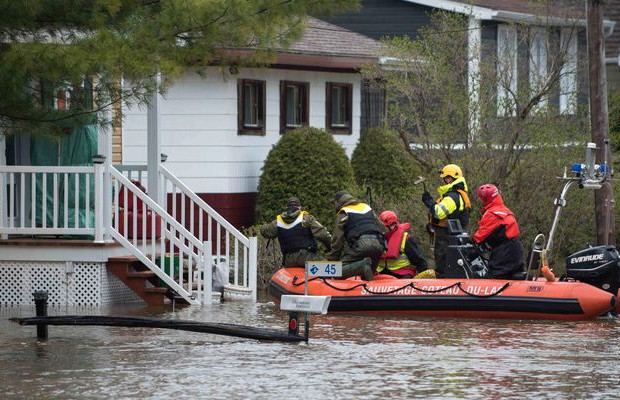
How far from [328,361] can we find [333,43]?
1597 cm

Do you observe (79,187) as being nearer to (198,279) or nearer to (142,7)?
Result: (198,279)

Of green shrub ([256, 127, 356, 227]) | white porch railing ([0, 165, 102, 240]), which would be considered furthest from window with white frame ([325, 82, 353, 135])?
white porch railing ([0, 165, 102, 240])

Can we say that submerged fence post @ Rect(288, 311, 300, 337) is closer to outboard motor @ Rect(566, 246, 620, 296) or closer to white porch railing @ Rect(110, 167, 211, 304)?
white porch railing @ Rect(110, 167, 211, 304)

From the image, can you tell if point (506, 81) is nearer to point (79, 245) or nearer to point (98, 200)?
point (98, 200)

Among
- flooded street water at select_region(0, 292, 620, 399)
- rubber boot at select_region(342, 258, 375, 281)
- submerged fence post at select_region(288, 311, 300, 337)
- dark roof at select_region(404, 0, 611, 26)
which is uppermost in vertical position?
dark roof at select_region(404, 0, 611, 26)

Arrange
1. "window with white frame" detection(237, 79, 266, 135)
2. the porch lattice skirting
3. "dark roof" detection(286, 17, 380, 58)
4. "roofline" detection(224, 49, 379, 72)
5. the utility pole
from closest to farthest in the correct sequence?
the porch lattice skirting
the utility pole
"window with white frame" detection(237, 79, 266, 135)
"roofline" detection(224, 49, 379, 72)
"dark roof" detection(286, 17, 380, 58)

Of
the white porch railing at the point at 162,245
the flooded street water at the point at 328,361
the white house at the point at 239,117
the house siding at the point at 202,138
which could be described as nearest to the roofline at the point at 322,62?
the white house at the point at 239,117

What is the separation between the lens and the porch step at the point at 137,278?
19422 millimetres

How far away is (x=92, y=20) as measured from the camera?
48.9ft

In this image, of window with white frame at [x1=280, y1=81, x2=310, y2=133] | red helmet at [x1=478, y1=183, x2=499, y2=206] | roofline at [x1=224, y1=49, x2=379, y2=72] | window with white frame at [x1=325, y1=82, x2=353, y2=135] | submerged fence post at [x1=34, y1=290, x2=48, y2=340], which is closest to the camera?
submerged fence post at [x1=34, y1=290, x2=48, y2=340]

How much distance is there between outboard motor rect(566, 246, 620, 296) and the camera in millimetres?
18406

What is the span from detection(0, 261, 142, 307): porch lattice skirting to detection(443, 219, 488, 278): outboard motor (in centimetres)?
456

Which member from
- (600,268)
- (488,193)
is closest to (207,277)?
(488,193)

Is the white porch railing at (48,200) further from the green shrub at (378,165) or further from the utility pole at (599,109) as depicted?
the green shrub at (378,165)
